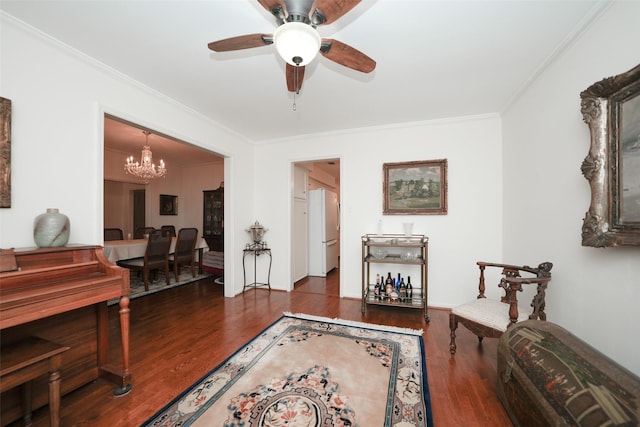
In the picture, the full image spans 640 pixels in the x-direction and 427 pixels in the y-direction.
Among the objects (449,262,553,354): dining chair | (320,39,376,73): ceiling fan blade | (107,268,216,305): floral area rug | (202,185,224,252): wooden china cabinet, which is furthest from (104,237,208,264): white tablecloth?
(449,262,553,354): dining chair

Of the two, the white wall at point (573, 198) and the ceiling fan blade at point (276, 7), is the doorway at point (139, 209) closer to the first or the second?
the ceiling fan blade at point (276, 7)

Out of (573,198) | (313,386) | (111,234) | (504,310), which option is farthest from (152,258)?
(573,198)

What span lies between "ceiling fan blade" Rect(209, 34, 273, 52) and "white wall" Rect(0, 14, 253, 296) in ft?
4.80

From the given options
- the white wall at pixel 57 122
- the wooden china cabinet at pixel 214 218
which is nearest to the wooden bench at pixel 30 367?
the white wall at pixel 57 122

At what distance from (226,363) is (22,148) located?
7.24 ft

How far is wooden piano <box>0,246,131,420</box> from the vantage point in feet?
4.45

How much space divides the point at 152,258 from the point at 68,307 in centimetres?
315

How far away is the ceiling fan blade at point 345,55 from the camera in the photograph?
1.47 m

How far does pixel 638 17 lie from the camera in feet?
4.33

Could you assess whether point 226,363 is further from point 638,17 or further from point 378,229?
point 638,17

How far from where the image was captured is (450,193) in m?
3.35

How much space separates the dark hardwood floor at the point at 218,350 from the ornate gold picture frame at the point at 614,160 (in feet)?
4.26

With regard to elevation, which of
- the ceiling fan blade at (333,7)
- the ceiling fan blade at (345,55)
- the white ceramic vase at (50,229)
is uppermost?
the ceiling fan blade at (333,7)

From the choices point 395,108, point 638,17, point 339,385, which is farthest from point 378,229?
point 638,17
